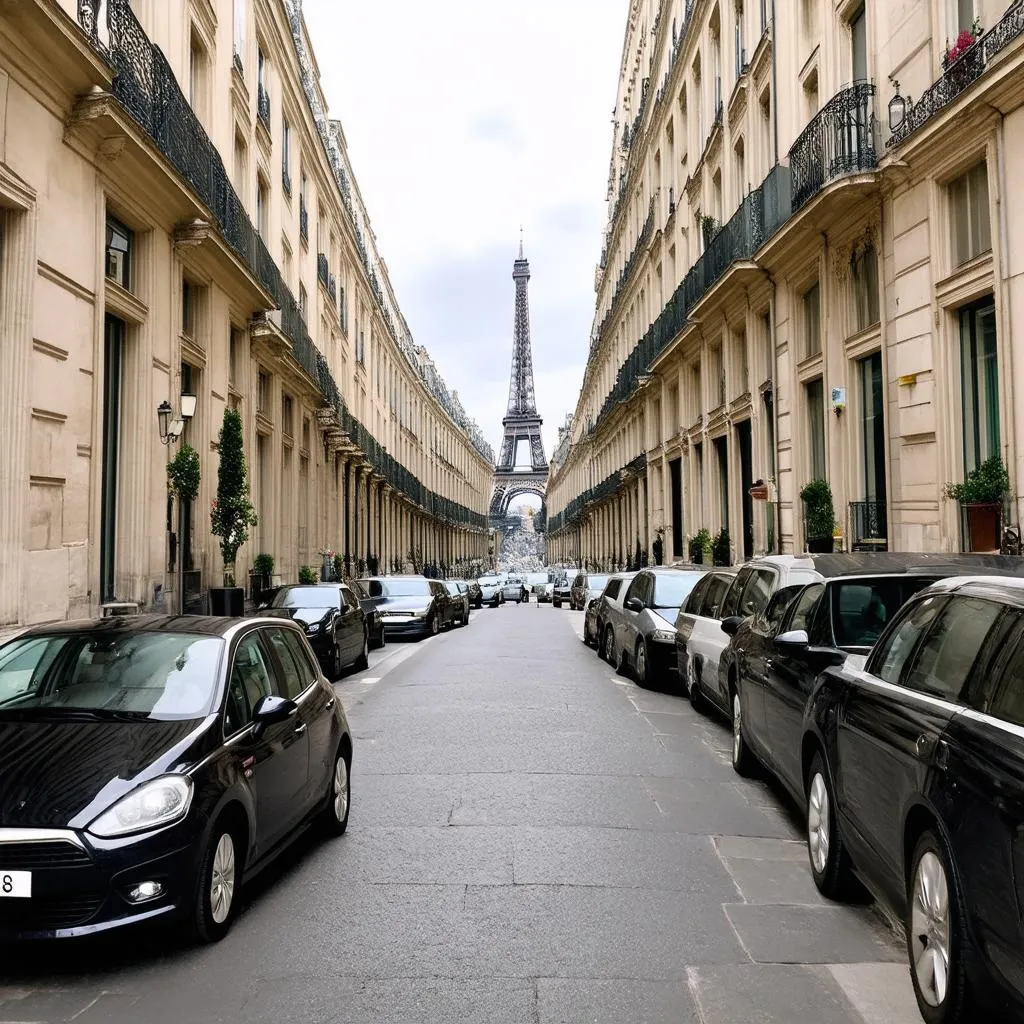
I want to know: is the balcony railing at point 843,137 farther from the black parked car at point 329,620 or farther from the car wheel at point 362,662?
the car wheel at point 362,662

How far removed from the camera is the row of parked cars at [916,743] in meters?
2.94

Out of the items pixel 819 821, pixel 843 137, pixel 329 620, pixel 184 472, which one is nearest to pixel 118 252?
pixel 184 472

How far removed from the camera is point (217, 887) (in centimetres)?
427

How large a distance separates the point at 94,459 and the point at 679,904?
1020cm

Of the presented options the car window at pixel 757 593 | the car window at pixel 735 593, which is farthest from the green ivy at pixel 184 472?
the car window at pixel 757 593

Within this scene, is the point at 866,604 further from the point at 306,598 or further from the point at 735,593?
the point at 306,598

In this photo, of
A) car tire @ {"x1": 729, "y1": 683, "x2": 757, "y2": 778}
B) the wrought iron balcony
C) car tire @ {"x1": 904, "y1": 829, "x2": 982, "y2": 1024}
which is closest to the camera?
car tire @ {"x1": 904, "y1": 829, "x2": 982, "y2": 1024}

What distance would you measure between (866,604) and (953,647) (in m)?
2.66

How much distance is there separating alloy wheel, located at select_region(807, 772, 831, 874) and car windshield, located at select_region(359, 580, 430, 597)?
19248mm

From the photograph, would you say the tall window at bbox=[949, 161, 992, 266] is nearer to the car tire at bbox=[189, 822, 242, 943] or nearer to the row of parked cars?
the row of parked cars

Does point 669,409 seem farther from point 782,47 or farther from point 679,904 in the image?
point 679,904

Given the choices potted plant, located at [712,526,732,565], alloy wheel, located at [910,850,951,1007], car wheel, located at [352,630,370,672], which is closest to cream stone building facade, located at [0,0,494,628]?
car wheel, located at [352,630,370,672]

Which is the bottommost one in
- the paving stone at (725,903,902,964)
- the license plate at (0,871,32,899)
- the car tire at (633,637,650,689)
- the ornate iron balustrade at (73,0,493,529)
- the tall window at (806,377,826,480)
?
the paving stone at (725,903,902,964)

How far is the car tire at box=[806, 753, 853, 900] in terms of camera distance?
4.79 meters
